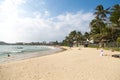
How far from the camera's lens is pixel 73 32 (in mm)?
114062

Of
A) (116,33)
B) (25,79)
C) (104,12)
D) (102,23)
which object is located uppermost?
(104,12)

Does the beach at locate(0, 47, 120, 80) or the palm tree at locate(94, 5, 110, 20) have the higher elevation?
the palm tree at locate(94, 5, 110, 20)

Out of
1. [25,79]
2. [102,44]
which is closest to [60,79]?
[25,79]

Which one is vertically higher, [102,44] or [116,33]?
[116,33]

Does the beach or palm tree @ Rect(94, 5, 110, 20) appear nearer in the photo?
the beach

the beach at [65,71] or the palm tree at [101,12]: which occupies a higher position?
the palm tree at [101,12]

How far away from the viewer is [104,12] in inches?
2092

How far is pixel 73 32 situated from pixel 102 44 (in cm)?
5553

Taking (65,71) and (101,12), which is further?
(101,12)

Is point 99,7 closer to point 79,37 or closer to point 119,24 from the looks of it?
point 119,24

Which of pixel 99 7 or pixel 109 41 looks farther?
pixel 109 41

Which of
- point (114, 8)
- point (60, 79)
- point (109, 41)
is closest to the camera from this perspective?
point (60, 79)

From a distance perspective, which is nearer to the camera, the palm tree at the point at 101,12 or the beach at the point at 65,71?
the beach at the point at 65,71

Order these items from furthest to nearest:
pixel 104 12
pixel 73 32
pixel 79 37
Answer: pixel 73 32 → pixel 79 37 → pixel 104 12
